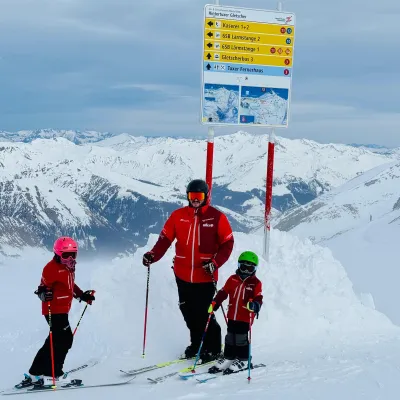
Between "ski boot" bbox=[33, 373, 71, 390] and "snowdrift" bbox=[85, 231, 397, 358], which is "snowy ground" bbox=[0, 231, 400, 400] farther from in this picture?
"ski boot" bbox=[33, 373, 71, 390]

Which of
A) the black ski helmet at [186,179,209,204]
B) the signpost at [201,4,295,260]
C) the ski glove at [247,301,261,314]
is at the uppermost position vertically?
the signpost at [201,4,295,260]

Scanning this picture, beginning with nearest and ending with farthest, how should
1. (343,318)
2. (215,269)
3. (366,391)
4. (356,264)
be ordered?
(366,391) → (215,269) → (343,318) → (356,264)

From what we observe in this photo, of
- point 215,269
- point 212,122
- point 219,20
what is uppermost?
point 219,20

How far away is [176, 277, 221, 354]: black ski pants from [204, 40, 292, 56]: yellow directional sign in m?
6.09

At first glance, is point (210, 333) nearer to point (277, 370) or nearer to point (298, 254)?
point (277, 370)

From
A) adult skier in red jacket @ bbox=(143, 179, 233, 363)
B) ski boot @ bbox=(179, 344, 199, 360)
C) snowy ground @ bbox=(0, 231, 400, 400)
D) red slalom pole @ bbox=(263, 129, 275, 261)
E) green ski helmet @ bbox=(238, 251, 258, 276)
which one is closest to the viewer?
snowy ground @ bbox=(0, 231, 400, 400)

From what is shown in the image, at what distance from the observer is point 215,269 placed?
27.3 ft

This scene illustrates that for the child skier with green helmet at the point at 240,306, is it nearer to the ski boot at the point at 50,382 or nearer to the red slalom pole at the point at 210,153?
the ski boot at the point at 50,382

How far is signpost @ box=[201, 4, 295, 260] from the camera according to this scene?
12.5m

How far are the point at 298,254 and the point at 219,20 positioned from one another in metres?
5.76

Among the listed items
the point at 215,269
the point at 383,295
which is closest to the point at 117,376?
the point at 215,269

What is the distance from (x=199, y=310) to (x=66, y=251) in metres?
2.37

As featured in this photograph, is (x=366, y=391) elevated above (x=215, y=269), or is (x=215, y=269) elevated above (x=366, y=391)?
(x=215, y=269)

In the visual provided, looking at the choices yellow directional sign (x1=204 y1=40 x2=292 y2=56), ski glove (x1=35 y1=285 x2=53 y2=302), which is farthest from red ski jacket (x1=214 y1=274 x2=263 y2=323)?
yellow directional sign (x1=204 y1=40 x2=292 y2=56)
